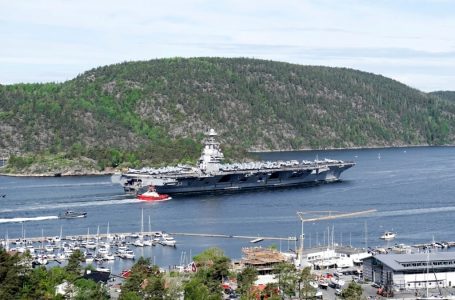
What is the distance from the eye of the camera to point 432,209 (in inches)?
3868

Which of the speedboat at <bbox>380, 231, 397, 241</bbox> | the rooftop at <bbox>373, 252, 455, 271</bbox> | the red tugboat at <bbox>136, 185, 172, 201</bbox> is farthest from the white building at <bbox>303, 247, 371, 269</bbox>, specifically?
the red tugboat at <bbox>136, 185, 172, 201</bbox>

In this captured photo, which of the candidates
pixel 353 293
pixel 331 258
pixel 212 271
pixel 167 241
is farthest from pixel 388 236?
pixel 353 293

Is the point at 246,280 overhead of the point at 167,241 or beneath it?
overhead

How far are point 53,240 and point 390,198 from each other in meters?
43.3

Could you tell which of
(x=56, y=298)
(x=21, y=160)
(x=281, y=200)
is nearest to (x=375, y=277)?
(x=56, y=298)

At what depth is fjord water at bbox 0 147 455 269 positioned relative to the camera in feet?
265

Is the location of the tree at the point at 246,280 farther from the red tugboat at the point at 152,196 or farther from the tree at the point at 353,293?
the red tugboat at the point at 152,196

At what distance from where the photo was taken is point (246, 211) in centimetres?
9856

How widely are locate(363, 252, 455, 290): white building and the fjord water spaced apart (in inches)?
644

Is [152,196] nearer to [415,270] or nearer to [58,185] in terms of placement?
[58,185]

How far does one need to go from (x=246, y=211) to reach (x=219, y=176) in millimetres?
21277

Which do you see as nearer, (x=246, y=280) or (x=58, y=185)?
(x=246, y=280)

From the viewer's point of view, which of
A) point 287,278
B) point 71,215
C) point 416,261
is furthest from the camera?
point 71,215

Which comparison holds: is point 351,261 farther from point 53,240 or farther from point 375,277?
point 53,240
